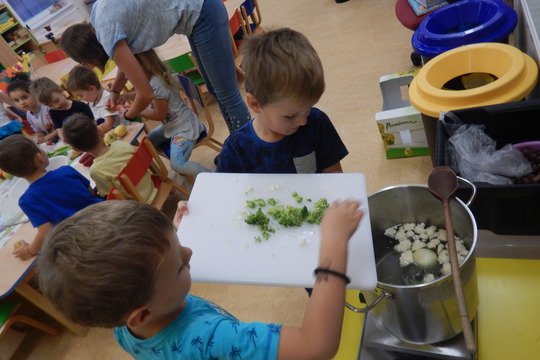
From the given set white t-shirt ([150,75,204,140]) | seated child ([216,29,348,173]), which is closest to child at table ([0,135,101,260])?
white t-shirt ([150,75,204,140])

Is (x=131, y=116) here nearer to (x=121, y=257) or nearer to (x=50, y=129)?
(x=50, y=129)

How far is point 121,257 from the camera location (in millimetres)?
538

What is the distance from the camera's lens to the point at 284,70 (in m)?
0.85

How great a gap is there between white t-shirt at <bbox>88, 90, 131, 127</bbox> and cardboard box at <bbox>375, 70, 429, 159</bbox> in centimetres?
156

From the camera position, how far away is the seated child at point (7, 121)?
2449 mm

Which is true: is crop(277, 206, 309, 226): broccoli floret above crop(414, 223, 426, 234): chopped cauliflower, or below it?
above

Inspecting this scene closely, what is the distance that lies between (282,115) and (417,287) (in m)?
0.49

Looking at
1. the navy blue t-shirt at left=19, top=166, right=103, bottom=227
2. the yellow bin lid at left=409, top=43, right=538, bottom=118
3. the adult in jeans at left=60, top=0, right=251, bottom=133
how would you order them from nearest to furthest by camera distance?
the yellow bin lid at left=409, top=43, right=538, bottom=118, the adult in jeans at left=60, top=0, right=251, bottom=133, the navy blue t-shirt at left=19, top=166, right=103, bottom=227

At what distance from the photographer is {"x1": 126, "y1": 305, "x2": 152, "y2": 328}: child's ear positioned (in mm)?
575

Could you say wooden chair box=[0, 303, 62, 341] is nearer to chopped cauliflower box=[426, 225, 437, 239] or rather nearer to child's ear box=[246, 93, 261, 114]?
child's ear box=[246, 93, 261, 114]

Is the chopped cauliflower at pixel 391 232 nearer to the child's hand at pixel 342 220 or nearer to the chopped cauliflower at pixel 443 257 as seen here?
the chopped cauliflower at pixel 443 257

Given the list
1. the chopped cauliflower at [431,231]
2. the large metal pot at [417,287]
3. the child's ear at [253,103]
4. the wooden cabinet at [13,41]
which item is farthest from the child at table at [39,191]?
the wooden cabinet at [13,41]

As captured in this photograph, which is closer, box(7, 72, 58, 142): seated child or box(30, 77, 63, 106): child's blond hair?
box(30, 77, 63, 106): child's blond hair

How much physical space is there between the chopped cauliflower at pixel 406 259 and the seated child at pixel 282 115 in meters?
0.33
